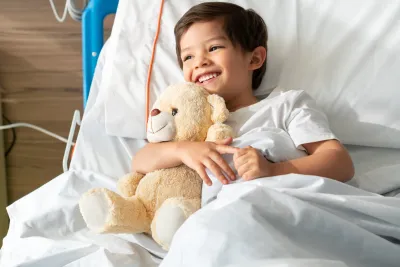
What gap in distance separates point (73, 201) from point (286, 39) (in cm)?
60

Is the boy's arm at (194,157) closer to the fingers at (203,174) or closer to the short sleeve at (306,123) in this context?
the fingers at (203,174)

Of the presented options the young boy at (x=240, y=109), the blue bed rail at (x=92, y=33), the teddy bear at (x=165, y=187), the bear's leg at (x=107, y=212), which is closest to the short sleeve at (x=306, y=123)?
the young boy at (x=240, y=109)

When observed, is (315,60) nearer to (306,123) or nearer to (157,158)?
(306,123)

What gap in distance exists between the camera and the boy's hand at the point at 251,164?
2.55ft

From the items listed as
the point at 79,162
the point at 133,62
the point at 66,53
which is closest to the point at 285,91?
the point at 133,62

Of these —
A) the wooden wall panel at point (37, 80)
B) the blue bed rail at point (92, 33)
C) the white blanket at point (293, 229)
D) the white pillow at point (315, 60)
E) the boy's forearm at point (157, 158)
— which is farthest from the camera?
the wooden wall panel at point (37, 80)

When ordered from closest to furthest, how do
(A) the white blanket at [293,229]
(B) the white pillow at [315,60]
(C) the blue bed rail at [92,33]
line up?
1. (A) the white blanket at [293,229]
2. (B) the white pillow at [315,60]
3. (C) the blue bed rail at [92,33]

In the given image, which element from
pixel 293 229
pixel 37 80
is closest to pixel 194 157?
pixel 293 229

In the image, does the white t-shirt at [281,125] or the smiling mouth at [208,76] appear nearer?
the white t-shirt at [281,125]

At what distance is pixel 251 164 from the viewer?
78cm

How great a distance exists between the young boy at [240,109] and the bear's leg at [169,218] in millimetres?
63

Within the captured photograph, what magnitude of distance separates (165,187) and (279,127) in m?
0.25

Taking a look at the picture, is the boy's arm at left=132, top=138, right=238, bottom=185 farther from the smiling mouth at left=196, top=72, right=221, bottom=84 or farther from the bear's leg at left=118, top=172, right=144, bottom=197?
the smiling mouth at left=196, top=72, right=221, bottom=84

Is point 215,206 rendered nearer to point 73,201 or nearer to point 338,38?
point 73,201
